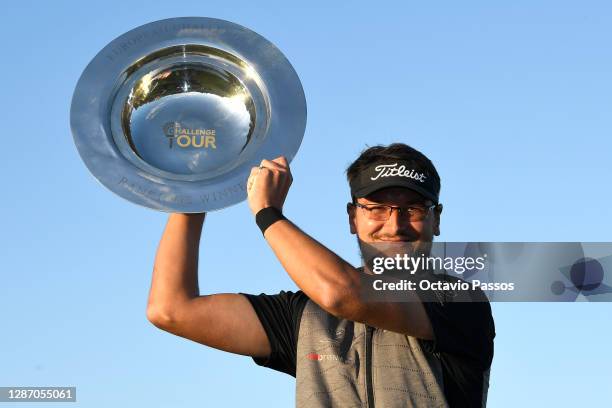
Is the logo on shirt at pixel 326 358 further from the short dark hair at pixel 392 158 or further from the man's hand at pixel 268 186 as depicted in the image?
the short dark hair at pixel 392 158

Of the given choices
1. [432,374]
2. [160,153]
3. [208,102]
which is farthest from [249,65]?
[432,374]

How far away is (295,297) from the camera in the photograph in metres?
4.98

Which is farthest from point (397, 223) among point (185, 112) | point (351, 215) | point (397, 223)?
point (185, 112)

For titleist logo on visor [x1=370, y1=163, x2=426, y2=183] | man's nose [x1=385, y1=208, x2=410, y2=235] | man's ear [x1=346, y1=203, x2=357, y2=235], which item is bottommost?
man's nose [x1=385, y1=208, x2=410, y2=235]

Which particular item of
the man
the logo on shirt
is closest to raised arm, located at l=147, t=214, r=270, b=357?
the man

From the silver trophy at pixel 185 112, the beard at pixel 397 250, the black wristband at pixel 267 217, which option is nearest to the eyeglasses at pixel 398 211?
the beard at pixel 397 250

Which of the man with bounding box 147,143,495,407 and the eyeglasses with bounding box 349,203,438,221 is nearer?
the man with bounding box 147,143,495,407

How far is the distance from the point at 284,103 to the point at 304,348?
1311mm

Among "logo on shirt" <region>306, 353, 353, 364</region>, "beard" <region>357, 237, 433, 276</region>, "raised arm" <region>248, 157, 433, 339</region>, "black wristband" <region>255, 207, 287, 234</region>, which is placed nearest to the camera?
"raised arm" <region>248, 157, 433, 339</region>

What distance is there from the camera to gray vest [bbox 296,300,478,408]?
14.5 feet

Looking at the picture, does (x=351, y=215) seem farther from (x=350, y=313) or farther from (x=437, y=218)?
(x=350, y=313)

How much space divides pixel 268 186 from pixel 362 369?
98cm

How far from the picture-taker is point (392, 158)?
5.23 metres

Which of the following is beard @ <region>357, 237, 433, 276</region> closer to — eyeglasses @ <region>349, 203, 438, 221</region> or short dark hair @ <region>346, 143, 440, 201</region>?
eyeglasses @ <region>349, 203, 438, 221</region>
